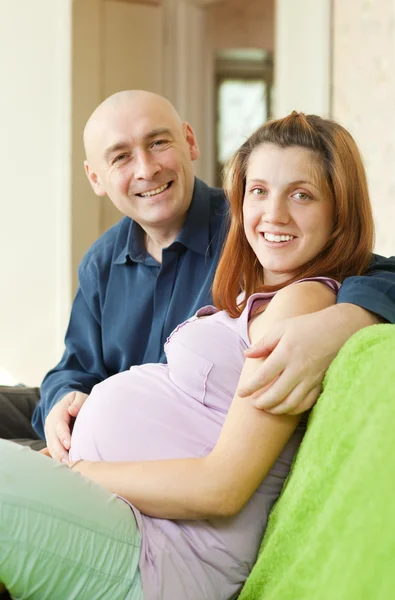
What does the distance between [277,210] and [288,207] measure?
23 mm

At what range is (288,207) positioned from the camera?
1.40m

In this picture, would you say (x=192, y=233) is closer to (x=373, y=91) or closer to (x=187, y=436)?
(x=187, y=436)

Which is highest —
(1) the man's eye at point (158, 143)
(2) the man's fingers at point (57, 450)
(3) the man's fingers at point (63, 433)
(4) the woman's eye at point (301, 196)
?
(1) the man's eye at point (158, 143)

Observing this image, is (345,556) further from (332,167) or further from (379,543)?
(332,167)

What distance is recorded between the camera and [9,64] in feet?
13.9

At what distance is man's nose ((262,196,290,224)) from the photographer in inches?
54.8

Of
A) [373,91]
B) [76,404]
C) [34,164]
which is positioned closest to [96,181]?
[76,404]

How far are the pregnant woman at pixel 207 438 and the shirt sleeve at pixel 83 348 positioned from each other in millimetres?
576

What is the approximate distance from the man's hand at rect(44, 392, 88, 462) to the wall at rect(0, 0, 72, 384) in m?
2.36

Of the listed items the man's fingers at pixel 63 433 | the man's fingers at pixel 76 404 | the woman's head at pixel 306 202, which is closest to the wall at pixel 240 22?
the man's fingers at pixel 76 404

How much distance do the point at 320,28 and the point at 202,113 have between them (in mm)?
1382

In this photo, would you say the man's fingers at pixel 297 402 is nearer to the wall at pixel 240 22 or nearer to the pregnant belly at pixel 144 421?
the pregnant belly at pixel 144 421

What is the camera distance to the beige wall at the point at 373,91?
3338mm

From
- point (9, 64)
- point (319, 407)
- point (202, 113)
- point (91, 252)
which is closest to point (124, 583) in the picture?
point (319, 407)
